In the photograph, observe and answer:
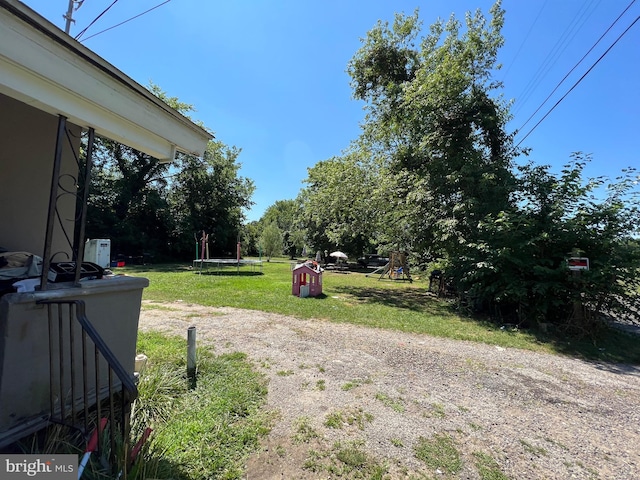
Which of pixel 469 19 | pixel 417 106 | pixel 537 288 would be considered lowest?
pixel 537 288

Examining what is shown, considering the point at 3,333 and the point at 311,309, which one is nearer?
the point at 3,333

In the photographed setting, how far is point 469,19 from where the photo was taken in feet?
35.8

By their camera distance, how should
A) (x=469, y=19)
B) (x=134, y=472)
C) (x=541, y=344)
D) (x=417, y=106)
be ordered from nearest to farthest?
(x=134, y=472) → (x=541, y=344) → (x=417, y=106) → (x=469, y=19)

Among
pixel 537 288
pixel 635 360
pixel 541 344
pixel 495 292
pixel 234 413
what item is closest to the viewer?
pixel 234 413

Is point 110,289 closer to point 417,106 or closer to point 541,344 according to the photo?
point 541,344

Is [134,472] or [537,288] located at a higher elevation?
[537,288]

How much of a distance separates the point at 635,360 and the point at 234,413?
683 cm

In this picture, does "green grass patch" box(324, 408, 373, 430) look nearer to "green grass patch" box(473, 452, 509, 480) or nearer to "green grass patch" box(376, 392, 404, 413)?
"green grass patch" box(376, 392, 404, 413)

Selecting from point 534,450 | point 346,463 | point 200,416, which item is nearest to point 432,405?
point 534,450

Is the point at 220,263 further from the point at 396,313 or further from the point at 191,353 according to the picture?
the point at 191,353

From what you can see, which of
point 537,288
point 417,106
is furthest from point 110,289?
point 417,106

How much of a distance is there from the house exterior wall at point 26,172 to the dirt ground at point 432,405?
9.08ft

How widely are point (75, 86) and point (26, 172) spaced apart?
1.86m

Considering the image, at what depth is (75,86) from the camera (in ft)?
5.92
